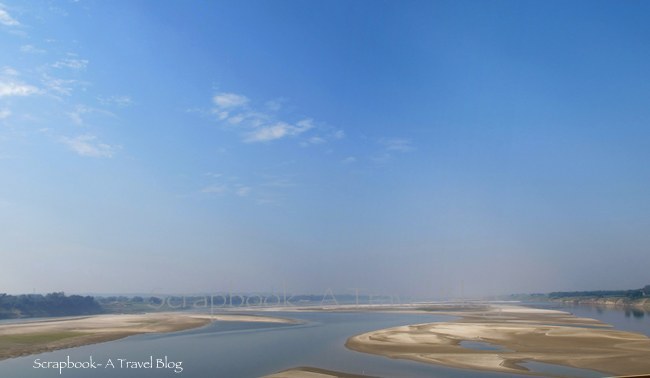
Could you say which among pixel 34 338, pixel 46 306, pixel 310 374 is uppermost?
pixel 34 338

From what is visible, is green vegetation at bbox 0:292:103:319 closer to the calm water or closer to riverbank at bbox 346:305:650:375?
the calm water

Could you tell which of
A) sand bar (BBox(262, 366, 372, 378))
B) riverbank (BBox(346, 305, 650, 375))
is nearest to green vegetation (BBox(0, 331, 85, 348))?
sand bar (BBox(262, 366, 372, 378))

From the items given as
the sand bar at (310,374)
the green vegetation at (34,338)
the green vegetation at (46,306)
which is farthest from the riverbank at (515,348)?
the green vegetation at (46,306)

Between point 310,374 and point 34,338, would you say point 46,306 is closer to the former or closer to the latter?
point 34,338

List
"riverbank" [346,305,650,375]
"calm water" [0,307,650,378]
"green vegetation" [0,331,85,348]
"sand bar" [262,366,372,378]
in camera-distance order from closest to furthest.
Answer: "sand bar" [262,366,372,378]
"calm water" [0,307,650,378]
"riverbank" [346,305,650,375]
"green vegetation" [0,331,85,348]

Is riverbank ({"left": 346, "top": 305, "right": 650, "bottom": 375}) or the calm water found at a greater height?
the calm water

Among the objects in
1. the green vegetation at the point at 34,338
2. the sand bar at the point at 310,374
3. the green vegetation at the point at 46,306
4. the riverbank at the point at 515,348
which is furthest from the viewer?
the green vegetation at the point at 46,306

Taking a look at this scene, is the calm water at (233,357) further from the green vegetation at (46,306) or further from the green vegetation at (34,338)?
the green vegetation at (46,306)

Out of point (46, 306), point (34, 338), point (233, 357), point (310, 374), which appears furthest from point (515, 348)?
point (46, 306)
